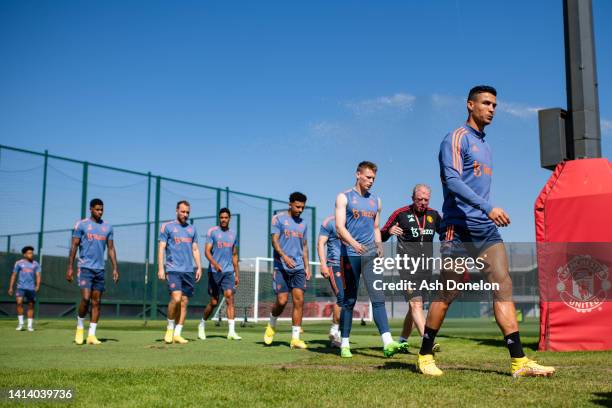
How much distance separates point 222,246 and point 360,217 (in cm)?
583

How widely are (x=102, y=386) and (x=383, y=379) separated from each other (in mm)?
2188

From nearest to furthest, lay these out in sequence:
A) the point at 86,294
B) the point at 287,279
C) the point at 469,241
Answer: the point at 469,241 < the point at 287,279 < the point at 86,294

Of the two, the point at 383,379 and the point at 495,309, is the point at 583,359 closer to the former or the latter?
the point at 495,309

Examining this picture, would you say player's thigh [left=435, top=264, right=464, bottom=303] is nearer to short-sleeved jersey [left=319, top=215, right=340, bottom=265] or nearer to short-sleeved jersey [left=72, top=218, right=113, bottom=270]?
short-sleeved jersey [left=319, top=215, right=340, bottom=265]

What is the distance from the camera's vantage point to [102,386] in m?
4.60

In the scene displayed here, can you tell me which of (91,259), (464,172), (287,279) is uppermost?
(464,172)

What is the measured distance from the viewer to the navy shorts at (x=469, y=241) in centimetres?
518

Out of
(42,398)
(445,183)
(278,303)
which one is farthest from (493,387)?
(278,303)

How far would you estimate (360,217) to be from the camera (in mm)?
7480

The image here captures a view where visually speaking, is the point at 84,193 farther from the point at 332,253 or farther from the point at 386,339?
the point at 386,339

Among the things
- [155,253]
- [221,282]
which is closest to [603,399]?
[221,282]

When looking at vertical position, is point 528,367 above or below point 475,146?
below

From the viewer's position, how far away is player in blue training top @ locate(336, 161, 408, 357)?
7.08 m

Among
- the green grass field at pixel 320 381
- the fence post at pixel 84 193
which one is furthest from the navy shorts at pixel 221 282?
the fence post at pixel 84 193
